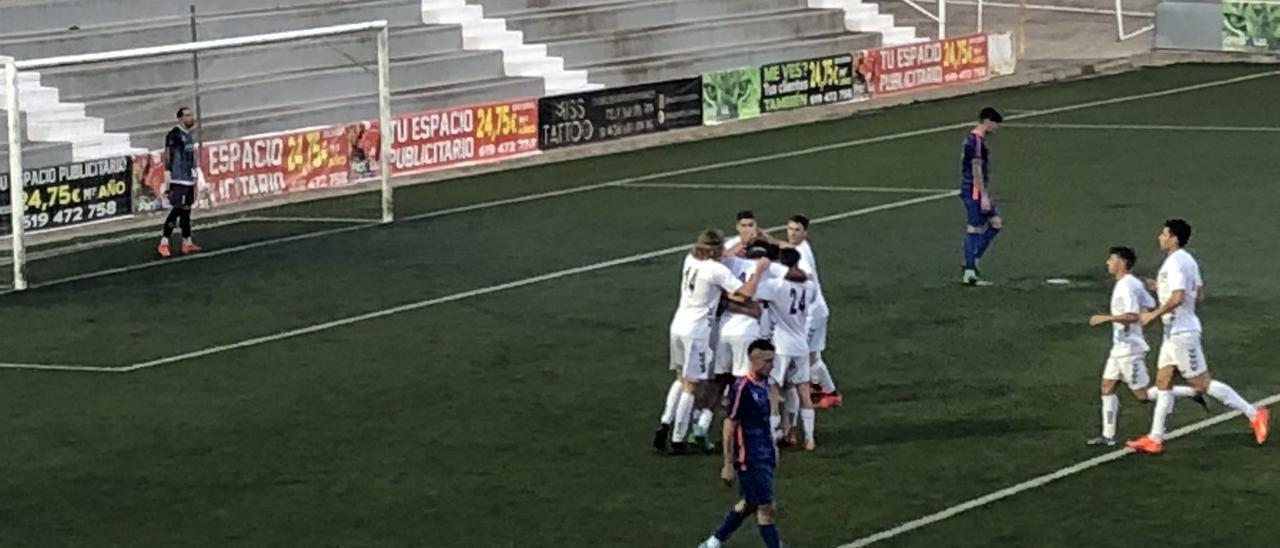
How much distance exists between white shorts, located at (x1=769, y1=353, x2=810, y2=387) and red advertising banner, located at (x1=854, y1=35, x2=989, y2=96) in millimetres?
28168

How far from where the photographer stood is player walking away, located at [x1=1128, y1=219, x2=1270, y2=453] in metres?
19.9

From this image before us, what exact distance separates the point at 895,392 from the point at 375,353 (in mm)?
5506

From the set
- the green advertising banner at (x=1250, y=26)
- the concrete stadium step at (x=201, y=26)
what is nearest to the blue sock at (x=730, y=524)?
the concrete stadium step at (x=201, y=26)

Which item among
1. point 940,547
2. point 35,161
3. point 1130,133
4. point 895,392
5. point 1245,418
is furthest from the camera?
point 1130,133

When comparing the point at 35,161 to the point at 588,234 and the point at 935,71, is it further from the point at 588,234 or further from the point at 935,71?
the point at 935,71

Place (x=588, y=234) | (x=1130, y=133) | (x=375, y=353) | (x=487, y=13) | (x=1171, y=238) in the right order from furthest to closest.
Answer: (x=487, y=13)
(x=1130, y=133)
(x=588, y=234)
(x=375, y=353)
(x=1171, y=238)

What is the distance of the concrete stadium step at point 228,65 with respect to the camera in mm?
40062

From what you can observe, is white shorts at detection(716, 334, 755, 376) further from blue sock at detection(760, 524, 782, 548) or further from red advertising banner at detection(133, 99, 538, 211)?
red advertising banner at detection(133, 99, 538, 211)

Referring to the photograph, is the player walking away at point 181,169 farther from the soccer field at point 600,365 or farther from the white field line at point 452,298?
the white field line at point 452,298

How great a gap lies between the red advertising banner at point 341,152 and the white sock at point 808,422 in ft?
51.1

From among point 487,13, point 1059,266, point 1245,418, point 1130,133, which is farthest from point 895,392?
point 487,13

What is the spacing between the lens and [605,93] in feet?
140

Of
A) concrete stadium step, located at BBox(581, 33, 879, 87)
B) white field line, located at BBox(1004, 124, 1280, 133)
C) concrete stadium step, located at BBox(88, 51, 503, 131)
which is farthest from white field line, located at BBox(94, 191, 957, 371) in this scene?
concrete stadium step, located at BBox(581, 33, 879, 87)

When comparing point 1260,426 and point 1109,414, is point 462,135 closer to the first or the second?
point 1109,414
